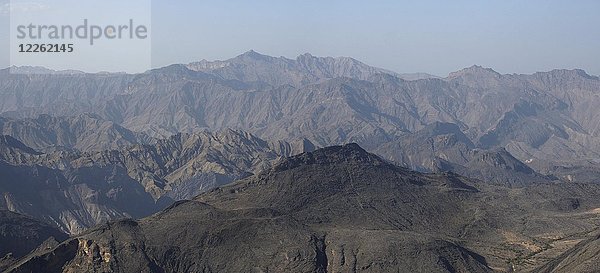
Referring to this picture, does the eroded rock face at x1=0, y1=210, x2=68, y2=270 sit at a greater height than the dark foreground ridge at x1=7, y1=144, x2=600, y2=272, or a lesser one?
lesser

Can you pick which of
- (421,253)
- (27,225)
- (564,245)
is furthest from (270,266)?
(27,225)

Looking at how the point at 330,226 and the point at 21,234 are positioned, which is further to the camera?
the point at 21,234

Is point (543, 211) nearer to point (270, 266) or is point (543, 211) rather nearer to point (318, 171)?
point (318, 171)

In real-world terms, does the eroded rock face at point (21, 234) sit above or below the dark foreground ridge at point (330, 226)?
below

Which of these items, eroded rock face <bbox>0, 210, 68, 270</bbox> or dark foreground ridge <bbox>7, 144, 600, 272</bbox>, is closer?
dark foreground ridge <bbox>7, 144, 600, 272</bbox>

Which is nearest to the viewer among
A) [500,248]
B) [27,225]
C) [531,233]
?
[500,248]

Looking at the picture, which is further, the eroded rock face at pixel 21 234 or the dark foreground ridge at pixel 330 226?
the eroded rock face at pixel 21 234

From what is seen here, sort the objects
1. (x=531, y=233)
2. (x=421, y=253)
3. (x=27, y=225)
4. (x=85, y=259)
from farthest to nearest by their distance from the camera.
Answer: (x=27, y=225), (x=531, y=233), (x=421, y=253), (x=85, y=259)

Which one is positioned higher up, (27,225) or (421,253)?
(421,253)

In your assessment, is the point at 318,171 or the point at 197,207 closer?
the point at 197,207

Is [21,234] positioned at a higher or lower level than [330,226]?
lower

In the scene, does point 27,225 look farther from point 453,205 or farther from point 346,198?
point 453,205
